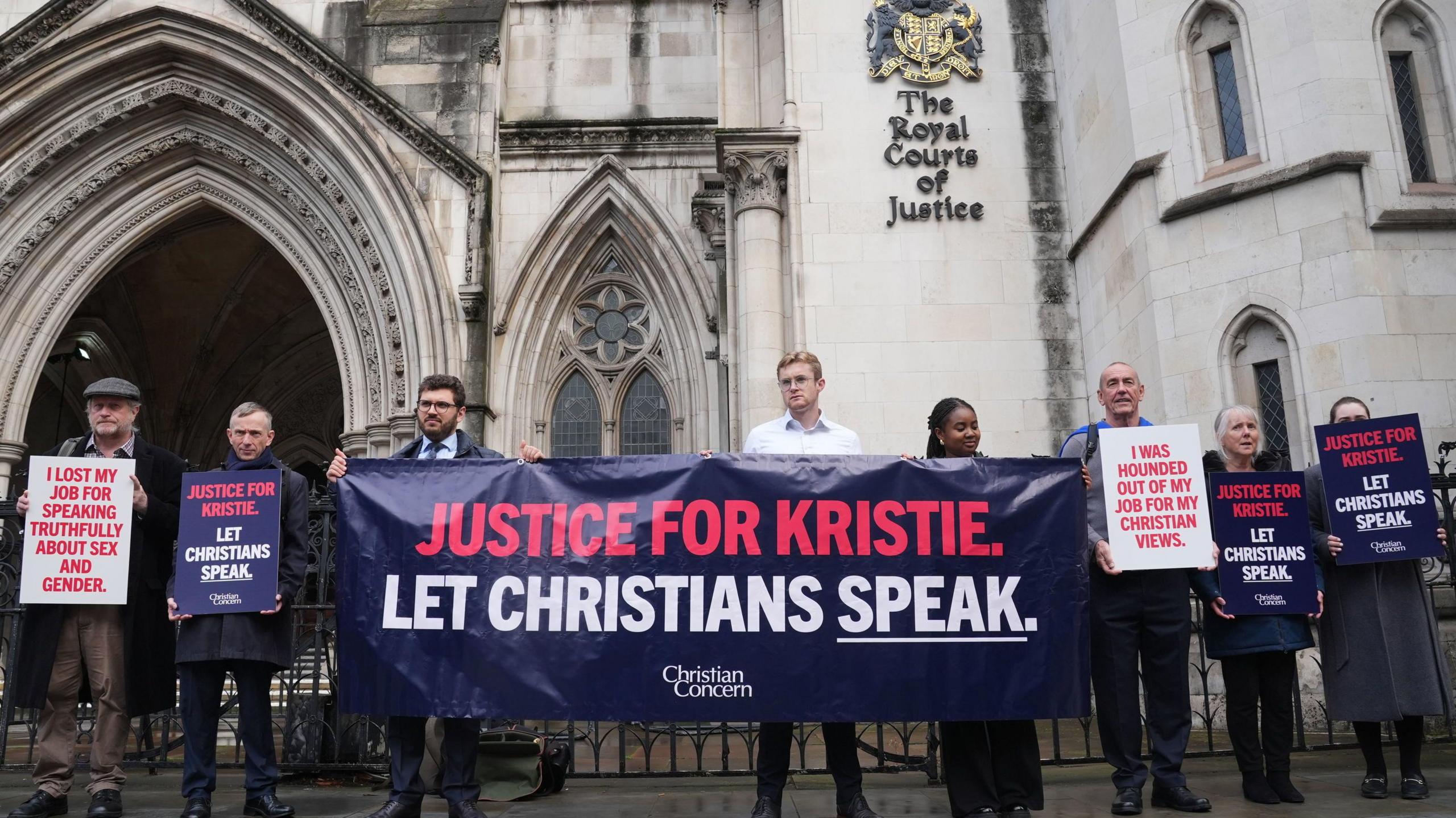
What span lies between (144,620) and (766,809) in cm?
341

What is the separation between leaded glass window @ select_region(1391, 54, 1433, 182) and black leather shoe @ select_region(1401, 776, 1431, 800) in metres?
6.09

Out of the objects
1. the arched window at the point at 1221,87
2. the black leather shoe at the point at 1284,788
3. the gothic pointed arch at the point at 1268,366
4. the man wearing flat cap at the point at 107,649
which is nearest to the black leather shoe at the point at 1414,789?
the black leather shoe at the point at 1284,788

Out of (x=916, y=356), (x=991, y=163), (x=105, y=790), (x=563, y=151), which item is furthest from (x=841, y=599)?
(x=563, y=151)

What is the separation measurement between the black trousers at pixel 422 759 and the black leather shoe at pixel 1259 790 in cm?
377

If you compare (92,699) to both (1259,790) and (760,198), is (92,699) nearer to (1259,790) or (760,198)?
(1259,790)

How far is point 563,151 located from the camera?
14.6 metres

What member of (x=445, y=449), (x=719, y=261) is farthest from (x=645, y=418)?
(x=445, y=449)

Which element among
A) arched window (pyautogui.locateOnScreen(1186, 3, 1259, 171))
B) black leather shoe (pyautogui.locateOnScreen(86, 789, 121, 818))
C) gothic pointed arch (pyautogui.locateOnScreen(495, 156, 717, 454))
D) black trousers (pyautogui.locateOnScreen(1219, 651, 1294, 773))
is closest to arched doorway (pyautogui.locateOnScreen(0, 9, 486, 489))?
gothic pointed arch (pyautogui.locateOnScreen(495, 156, 717, 454))

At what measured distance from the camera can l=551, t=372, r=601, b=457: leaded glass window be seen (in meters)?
14.8

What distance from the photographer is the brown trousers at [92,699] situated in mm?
5148

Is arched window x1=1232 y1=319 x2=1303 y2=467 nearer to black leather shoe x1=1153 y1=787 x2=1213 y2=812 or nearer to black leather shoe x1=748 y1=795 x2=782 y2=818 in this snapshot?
black leather shoe x1=1153 y1=787 x2=1213 y2=812

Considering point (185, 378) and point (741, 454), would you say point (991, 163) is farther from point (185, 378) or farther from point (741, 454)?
point (185, 378)

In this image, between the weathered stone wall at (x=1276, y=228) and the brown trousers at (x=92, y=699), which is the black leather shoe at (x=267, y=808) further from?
the weathered stone wall at (x=1276, y=228)

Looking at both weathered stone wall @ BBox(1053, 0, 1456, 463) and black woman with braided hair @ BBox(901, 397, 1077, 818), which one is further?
weathered stone wall @ BBox(1053, 0, 1456, 463)
